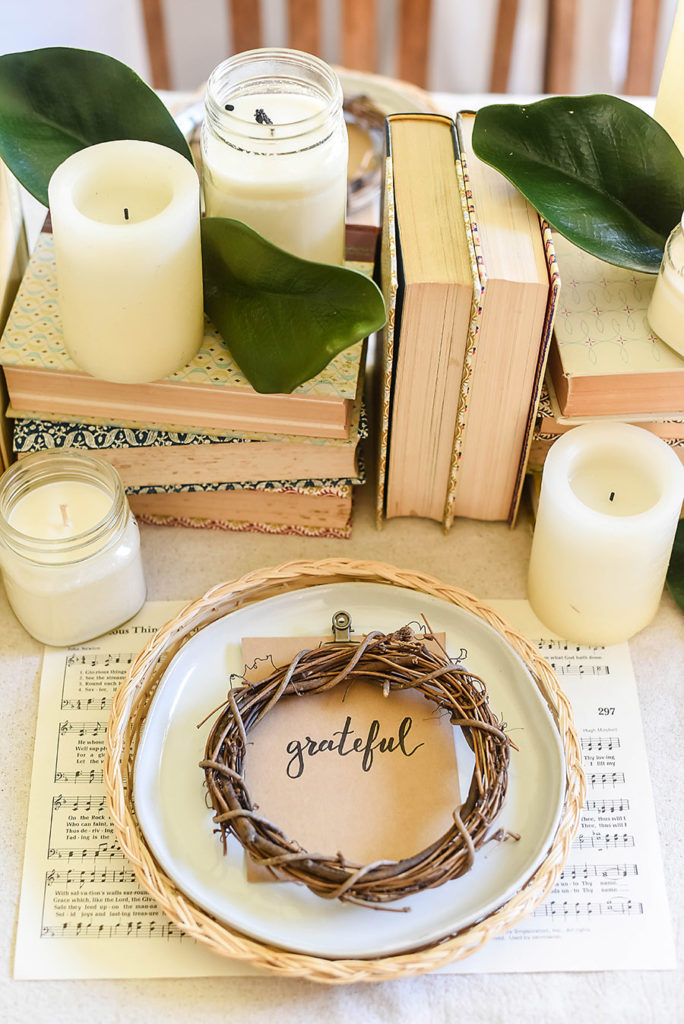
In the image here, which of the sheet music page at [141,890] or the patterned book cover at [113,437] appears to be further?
the patterned book cover at [113,437]

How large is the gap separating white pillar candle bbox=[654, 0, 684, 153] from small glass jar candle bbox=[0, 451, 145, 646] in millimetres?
420

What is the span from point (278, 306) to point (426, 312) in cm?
8

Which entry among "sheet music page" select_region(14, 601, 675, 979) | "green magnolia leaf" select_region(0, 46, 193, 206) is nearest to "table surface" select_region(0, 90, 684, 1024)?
"sheet music page" select_region(14, 601, 675, 979)

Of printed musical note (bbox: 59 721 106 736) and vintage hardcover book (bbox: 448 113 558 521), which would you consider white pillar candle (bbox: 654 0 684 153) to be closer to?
vintage hardcover book (bbox: 448 113 558 521)

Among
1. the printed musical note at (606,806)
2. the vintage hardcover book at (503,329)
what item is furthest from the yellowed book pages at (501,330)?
the printed musical note at (606,806)

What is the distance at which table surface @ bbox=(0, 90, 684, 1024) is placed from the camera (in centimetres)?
54

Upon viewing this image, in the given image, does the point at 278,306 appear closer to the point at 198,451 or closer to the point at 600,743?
the point at 198,451

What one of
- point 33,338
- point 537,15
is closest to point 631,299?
point 33,338

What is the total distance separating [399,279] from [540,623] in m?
0.23

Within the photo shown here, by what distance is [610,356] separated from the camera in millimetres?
640

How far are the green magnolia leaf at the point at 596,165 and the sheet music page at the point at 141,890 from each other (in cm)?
26

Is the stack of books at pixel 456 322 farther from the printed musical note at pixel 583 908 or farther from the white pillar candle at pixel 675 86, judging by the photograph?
the printed musical note at pixel 583 908

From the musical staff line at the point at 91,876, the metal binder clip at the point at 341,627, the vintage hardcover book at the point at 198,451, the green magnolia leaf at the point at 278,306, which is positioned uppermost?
the green magnolia leaf at the point at 278,306

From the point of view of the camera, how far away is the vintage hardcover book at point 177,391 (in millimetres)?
636
